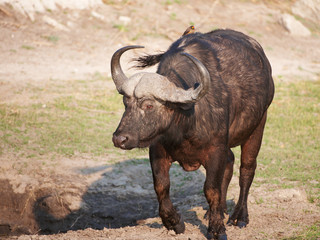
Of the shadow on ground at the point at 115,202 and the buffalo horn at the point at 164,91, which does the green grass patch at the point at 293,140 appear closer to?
the shadow on ground at the point at 115,202

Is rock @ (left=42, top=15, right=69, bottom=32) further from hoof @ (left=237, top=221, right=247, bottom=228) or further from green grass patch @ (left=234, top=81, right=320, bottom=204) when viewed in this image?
hoof @ (left=237, top=221, right=247, bottom=228)

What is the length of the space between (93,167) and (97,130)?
1702 millimetres

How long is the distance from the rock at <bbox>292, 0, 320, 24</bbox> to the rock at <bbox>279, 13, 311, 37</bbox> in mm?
1675

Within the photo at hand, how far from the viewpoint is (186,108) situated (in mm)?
4574

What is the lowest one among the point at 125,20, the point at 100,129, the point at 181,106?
the point at 125,20

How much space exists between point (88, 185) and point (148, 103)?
319 cm

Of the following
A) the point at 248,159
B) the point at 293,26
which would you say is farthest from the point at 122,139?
the point at 293,26

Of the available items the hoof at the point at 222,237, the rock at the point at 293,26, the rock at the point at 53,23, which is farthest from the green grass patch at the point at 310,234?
the rock at the point at 293,26

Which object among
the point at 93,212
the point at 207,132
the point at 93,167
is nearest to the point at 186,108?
the point at 207,132

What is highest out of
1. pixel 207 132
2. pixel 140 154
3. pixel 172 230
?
pixel 207 132

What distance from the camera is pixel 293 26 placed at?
19422 millimetres

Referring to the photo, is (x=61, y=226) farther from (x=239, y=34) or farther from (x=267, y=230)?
(x=239, y=34)

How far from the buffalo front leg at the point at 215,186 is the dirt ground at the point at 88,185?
225mm

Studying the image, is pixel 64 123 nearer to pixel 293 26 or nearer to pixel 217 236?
pixel 217 236
